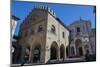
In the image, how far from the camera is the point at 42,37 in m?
2.61

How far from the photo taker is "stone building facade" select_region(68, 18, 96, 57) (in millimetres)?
2766

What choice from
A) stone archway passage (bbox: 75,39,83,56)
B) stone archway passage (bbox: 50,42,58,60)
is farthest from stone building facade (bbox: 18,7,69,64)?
stone archway passage (bbox: 75,39,83,56)

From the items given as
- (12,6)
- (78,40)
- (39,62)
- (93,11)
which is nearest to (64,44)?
(78,40)

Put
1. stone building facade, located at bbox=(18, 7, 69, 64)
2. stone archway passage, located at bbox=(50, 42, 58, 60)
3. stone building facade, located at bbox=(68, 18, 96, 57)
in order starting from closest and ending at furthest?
stone building facade, located at bbox=(18, 7, 69, 64)
stone archway passage, located at bbox=(50, 42, 58, 60)
stone building facade, located at bbox=(68, 18, 96, 57)

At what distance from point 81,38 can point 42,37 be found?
1.85ft

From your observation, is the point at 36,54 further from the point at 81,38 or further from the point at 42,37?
the point at 81,38

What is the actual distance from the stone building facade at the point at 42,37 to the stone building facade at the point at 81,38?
0.29 ft

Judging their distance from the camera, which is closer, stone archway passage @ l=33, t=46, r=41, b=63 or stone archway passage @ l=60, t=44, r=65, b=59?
stone archway passage @ l=33, t=46, r=41, b=63

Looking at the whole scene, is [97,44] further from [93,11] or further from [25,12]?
[25,12]

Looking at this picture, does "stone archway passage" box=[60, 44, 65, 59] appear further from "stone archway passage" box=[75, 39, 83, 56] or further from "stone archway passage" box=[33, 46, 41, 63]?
"stone archway passage" box=[33, 46, 41, 63]

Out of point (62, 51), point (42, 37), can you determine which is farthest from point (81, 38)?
point (42, 37)

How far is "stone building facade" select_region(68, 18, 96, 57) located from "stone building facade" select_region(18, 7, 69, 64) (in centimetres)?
9

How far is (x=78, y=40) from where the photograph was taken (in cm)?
280

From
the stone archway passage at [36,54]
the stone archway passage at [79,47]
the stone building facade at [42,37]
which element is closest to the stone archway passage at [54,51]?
the stone building facade at [42,37]
